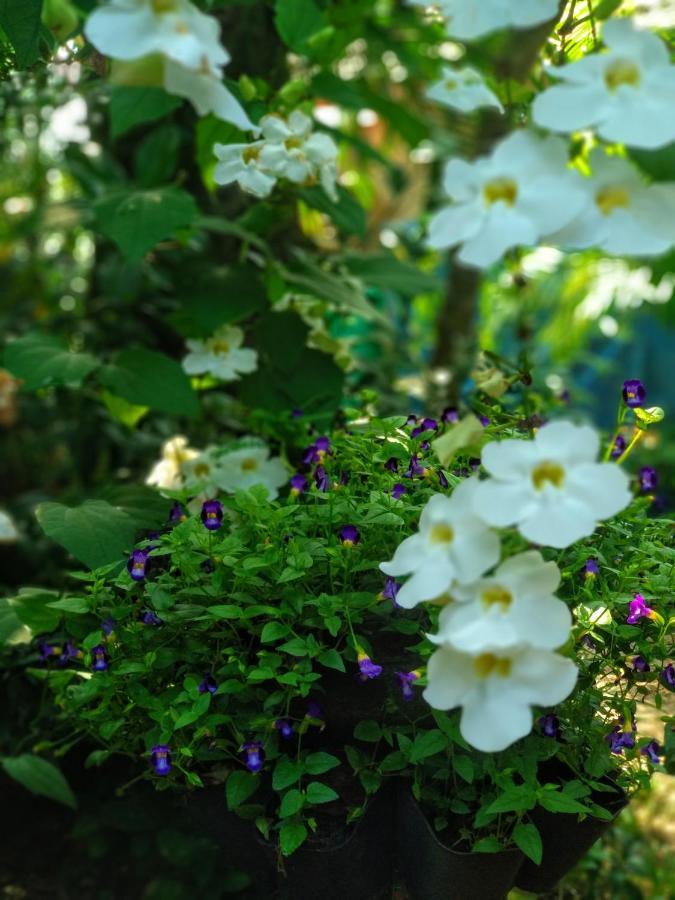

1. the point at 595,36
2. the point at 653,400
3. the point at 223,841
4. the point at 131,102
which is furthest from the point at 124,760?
the point at 653,400

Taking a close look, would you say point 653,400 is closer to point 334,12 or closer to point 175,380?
point 334,12

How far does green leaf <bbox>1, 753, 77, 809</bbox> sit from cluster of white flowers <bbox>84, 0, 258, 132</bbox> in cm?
88

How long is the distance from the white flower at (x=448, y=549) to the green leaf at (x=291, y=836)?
0.35 m

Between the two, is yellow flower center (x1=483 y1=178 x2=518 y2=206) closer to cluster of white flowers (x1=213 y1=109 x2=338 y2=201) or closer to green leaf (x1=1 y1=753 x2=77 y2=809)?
cluster of white flowers (x1=213 y1=109 x2=338 y2=201)

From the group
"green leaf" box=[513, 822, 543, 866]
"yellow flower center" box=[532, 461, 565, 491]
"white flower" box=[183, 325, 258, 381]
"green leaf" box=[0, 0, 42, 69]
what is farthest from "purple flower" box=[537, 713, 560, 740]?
"green leaf" box=[0, 0, 42, 69]

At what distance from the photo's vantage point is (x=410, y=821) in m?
1.10

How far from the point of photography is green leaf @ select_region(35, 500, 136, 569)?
1254 mm

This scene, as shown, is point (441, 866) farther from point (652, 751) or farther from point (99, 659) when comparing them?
point (99, 659)

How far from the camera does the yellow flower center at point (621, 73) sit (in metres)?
0.79

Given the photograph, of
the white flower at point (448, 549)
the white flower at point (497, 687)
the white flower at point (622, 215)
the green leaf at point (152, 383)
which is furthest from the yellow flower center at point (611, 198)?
the green leaf at point (152, 383)

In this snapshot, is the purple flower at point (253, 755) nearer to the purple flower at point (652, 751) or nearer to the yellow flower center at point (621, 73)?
the purple flower at point (652, 751)

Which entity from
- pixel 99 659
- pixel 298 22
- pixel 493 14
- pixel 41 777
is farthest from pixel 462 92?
pixel 41 777

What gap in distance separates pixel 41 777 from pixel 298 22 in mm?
1145

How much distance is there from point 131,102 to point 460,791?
3.35ft
